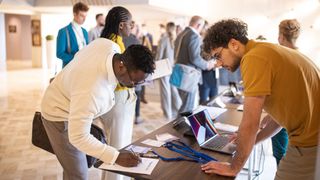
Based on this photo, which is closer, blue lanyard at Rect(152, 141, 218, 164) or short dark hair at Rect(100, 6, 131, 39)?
blue lanyard at Rect(152, 141, 218, 164)

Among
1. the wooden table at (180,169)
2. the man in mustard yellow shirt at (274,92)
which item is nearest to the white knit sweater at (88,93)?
the wooden table at (180,169)

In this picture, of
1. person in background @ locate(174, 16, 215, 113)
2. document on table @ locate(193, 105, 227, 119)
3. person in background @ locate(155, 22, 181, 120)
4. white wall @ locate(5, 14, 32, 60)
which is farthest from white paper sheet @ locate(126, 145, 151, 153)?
white wall @ locate(5, 14, 32, 60)

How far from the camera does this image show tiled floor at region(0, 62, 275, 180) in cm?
309

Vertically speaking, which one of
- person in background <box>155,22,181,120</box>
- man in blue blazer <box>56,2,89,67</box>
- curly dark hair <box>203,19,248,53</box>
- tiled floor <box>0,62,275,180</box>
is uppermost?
curly dark hair <box>203,19,248,53</box>

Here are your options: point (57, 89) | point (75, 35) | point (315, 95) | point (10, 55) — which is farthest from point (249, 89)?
point (10, 55)

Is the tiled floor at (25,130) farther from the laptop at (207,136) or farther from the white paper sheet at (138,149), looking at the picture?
the white paper sheet at (138,149)

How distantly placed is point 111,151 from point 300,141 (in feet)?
2.69

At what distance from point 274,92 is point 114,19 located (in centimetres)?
134

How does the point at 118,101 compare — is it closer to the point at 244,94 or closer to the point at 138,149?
the point at 138,149

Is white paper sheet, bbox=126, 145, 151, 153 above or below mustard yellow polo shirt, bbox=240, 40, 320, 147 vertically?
below

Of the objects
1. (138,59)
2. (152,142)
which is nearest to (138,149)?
(152,142)

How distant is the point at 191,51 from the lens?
12.8 feet

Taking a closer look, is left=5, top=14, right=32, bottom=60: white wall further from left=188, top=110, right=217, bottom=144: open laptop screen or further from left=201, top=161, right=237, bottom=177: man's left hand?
left=201, top=161, right=237, bottom=177: man's left hand

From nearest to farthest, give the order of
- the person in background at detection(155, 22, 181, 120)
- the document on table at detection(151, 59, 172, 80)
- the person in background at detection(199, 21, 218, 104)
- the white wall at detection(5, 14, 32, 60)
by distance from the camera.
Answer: the document on table at detection(151, 59, 172, 80)
the person in background at detection(199, 21, 218, 104)
the person in background at detection(155, 22, 181, 120)
the white wall at detection(5, 14, 32, 60)
